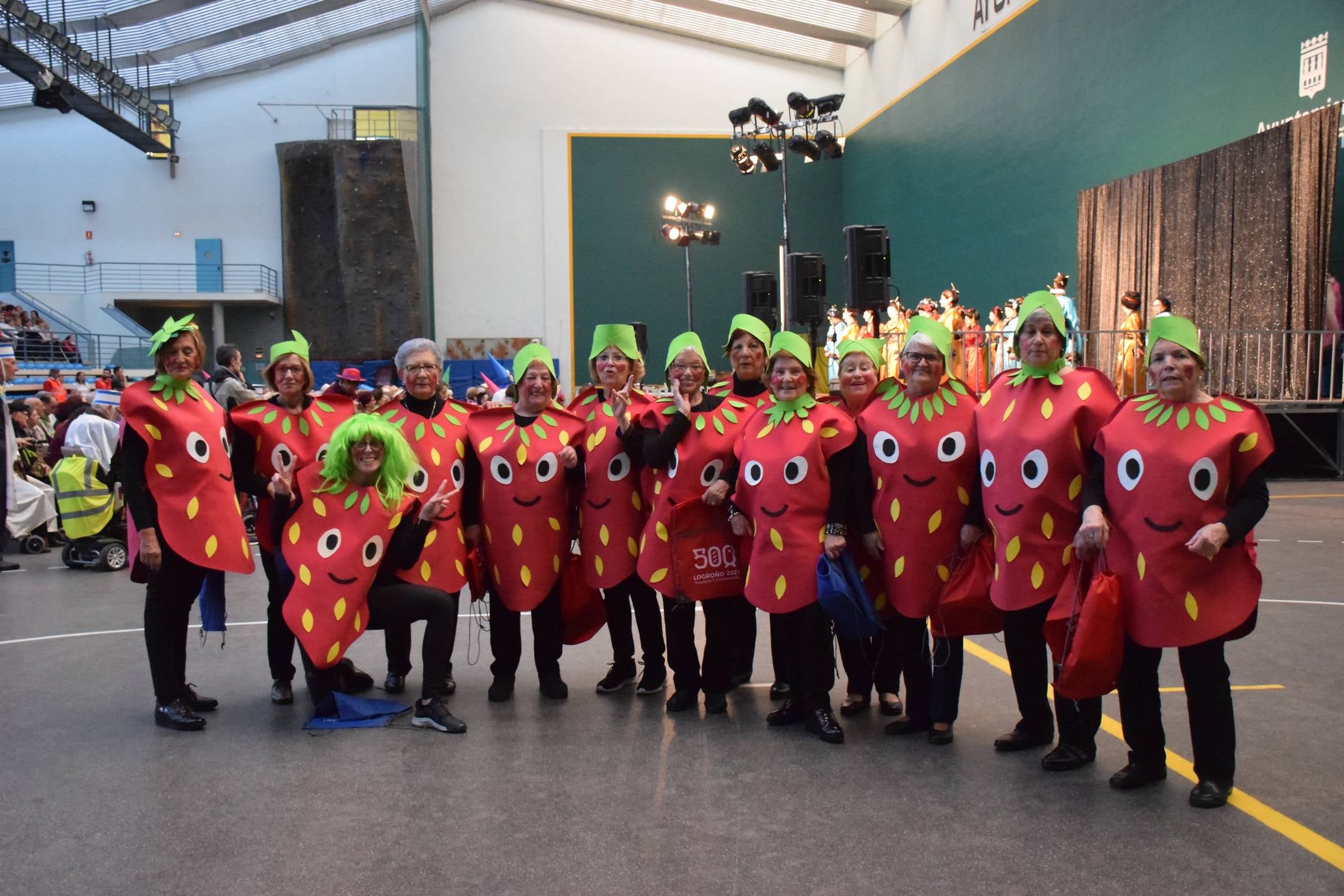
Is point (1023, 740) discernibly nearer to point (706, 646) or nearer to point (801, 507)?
point (801, 507)

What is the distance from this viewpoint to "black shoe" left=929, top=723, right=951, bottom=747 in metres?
4.03

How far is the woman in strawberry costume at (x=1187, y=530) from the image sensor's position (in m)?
3.31

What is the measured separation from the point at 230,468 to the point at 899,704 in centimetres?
281

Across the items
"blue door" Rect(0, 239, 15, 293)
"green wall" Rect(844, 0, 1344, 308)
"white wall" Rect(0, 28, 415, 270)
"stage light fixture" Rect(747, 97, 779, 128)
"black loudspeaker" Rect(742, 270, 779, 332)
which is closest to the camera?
"black loudspeaker" Rect(742, 270, 779, 332)

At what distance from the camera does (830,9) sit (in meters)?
23.0

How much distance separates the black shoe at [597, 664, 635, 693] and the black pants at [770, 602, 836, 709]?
34.5 inches

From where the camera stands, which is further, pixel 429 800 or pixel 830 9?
pixel 830 9

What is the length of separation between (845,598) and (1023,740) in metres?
0.79

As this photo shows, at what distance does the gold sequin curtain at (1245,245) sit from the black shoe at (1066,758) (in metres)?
10.3

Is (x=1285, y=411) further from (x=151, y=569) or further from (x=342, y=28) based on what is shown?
(x=342, y=28)

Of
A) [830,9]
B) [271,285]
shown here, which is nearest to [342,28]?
[271,285]

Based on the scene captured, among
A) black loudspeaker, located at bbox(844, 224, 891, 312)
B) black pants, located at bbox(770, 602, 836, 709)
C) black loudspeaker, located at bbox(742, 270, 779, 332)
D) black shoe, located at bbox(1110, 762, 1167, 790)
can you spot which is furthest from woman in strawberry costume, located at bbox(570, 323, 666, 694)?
black loudspeaker, located at bbox(742, 270, 779, 332)

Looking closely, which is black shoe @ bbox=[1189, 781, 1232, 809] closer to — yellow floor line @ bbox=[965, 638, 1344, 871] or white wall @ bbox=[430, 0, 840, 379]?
yellow floor line @ bbox=[965, 638, 1344, 871]

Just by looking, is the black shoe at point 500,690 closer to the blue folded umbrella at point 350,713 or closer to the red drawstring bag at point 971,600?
the blue folded umbrella at point 350,713
